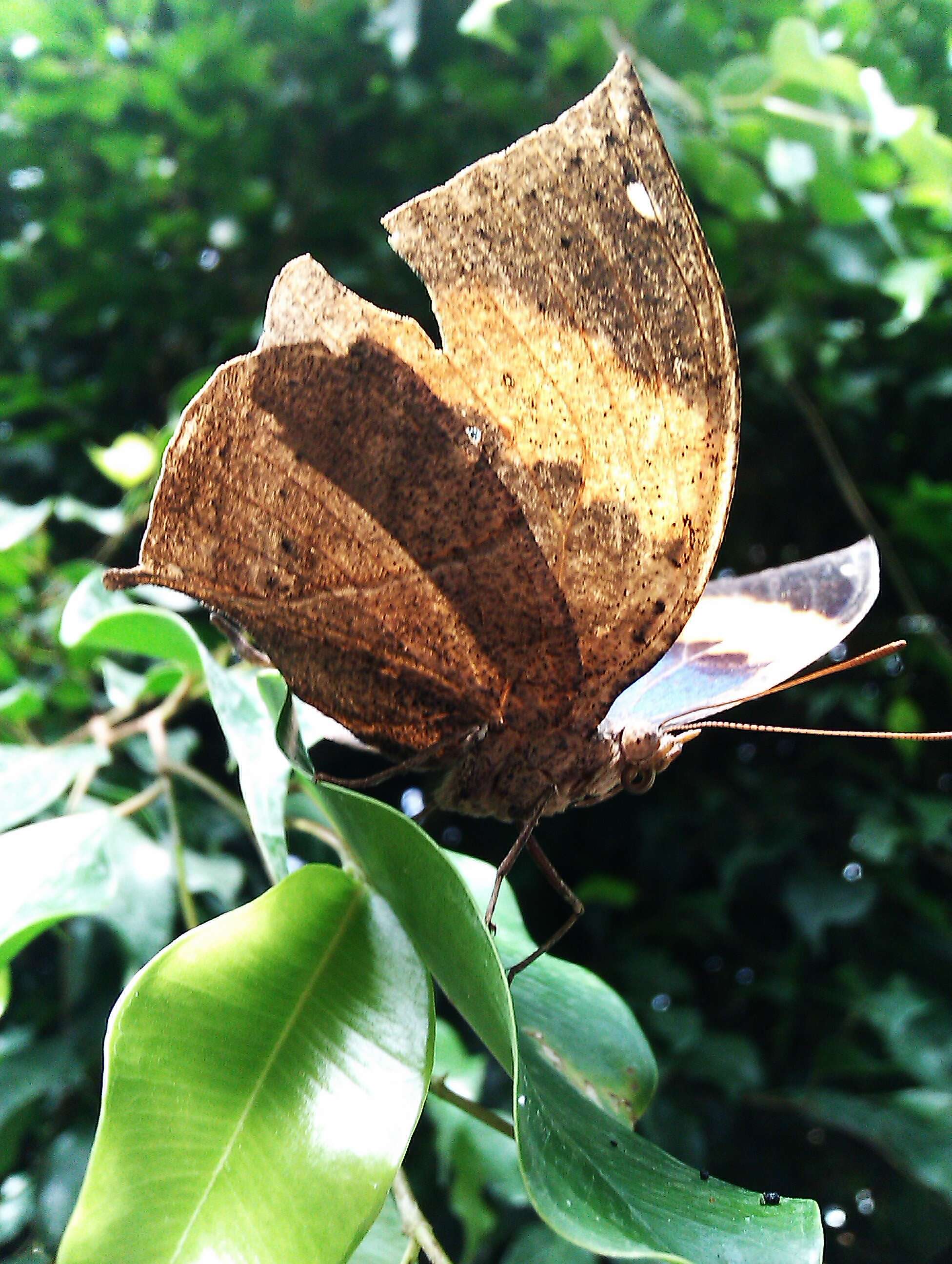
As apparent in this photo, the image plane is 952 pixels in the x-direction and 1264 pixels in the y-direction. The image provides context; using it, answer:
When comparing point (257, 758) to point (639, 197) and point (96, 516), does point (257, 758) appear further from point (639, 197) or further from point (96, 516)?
point (96, 516)

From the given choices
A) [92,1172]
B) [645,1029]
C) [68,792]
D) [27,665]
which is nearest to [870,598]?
[92,1172]

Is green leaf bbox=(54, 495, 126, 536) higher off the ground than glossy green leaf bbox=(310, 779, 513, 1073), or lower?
higher

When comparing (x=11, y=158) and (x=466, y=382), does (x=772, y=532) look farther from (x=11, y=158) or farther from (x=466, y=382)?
(x=11, y=158)

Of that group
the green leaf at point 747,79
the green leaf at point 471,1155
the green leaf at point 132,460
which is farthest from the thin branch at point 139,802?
the green leaf at point 747,79

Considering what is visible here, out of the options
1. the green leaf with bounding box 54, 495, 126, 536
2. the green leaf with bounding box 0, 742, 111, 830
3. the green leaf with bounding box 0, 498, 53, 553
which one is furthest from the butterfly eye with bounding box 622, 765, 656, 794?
the green leaf with bounding box 54, 495, 126, 536

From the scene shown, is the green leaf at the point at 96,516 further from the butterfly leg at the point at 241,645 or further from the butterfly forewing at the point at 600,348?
the butterfly forewing at the point at 600,348

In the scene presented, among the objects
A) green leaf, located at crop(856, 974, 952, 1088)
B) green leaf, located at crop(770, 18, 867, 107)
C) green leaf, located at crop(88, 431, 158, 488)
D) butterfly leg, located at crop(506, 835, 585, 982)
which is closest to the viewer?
butterfly leg, located at crop(506, 835, 585, 982)

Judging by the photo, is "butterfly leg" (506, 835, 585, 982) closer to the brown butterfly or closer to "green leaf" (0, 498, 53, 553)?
the brown butterfly
